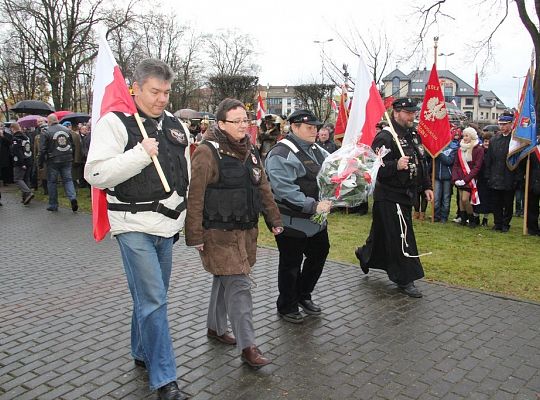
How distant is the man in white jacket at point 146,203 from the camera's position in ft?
11.2

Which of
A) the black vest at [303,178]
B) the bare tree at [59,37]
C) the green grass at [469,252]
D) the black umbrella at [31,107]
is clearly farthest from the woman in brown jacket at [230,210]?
the bare tree at [59,37]

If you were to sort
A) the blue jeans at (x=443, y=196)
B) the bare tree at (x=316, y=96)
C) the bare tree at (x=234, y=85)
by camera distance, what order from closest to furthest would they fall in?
1. the blue jeans at (x=443, y=196)
2. the bare tree at (x=316, y=96)
3. the bare tree at (x=234, y=85)

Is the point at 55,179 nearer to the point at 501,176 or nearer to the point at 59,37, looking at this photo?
the point at 501,176

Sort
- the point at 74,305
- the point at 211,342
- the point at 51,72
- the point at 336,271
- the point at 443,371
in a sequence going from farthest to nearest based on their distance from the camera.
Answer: the point at 51,72 < the point at 336,271 < the point at 74,305 < the point at 211,342 < the point at 443,371

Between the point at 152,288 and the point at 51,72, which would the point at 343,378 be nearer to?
the point at 152,288

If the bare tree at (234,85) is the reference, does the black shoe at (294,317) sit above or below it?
below

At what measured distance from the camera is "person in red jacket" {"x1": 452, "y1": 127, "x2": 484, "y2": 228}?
1014 cm

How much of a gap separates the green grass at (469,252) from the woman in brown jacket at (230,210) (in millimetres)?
3073

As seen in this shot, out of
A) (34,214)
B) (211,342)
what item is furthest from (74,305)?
(34,214)

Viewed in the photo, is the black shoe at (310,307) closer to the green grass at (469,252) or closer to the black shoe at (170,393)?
the green grass at (469,252)

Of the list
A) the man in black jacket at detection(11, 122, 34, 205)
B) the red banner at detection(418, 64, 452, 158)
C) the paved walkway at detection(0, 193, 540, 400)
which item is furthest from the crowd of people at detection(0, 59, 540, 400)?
the man in black jacket at detection(11, 122, 34, 205)

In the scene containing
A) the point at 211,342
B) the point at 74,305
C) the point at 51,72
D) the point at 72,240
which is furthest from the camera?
the point at 51,72

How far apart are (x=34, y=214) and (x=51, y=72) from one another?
75.5 feet

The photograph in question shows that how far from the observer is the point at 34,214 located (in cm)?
1176
